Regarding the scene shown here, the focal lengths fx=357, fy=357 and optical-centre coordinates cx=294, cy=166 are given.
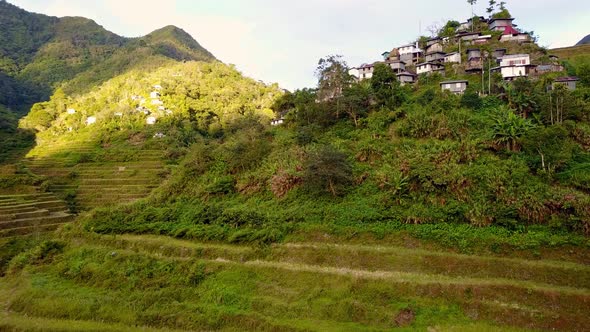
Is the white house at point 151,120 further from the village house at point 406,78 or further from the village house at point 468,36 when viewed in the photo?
the village house at point 468,36

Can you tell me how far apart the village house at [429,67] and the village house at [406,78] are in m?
1.77

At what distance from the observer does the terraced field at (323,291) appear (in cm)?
1450

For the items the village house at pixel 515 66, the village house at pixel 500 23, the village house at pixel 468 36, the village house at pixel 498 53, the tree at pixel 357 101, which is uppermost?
the village house at pixel 500 23

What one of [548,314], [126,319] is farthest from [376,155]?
[126,319]

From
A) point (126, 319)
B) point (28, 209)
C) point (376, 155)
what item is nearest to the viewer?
point (126, 319)

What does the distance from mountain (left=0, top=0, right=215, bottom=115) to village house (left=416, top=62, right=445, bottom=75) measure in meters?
66.8

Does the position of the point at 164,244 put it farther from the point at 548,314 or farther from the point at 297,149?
the point at 548,314

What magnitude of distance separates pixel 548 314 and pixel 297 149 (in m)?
19.9

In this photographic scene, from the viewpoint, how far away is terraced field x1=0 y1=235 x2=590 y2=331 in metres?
14.5

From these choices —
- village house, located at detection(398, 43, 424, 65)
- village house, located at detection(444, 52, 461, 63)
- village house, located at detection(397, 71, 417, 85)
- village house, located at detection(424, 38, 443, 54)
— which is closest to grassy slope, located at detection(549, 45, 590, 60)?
village house, located at detection(444, 52, 461, 63)

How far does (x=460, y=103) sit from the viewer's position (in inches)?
1174

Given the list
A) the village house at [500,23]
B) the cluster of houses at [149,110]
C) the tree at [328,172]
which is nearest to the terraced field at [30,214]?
the tree at [328,172]

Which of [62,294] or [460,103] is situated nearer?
[62,294]

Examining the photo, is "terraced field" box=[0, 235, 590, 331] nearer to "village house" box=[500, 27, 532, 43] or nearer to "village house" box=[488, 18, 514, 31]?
"village house" box=[500, 27, 532, 43]
